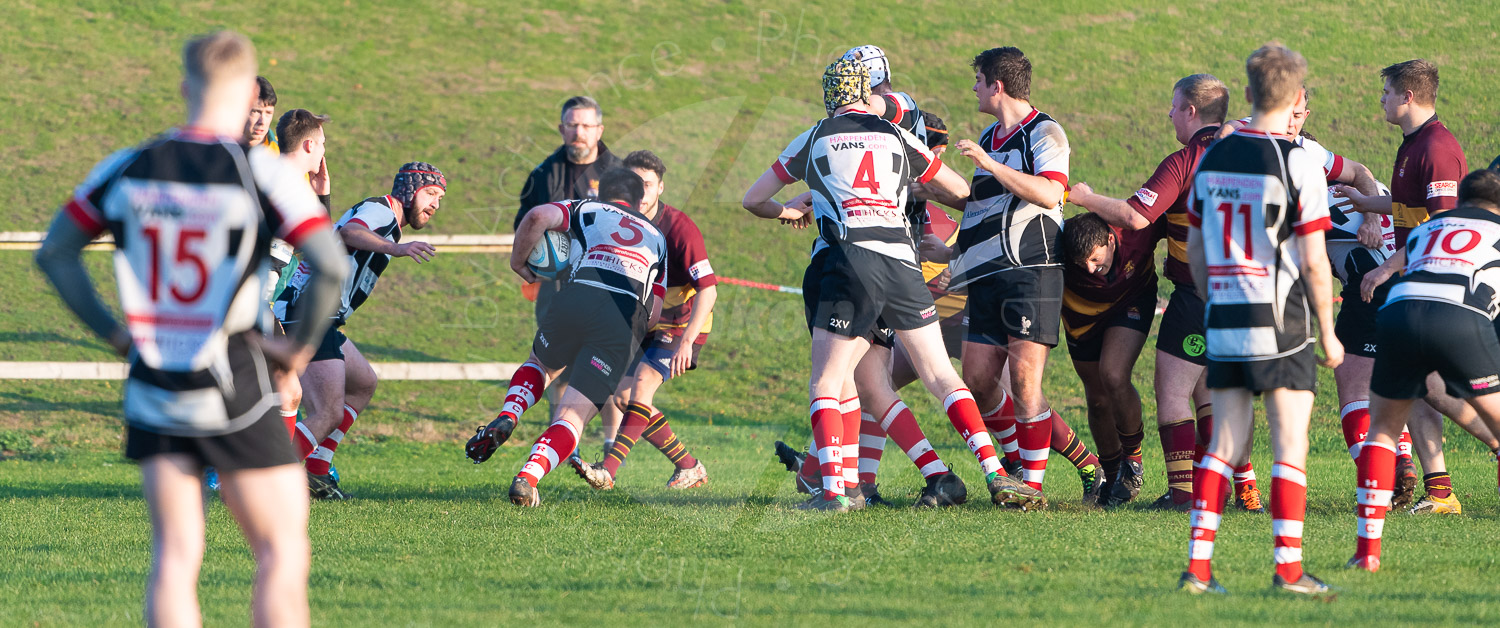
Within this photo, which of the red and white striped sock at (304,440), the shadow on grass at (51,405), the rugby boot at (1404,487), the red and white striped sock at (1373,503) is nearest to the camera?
the red and white striped sock at (1373,503)

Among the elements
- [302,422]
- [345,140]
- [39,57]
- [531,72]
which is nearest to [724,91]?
[531,72]

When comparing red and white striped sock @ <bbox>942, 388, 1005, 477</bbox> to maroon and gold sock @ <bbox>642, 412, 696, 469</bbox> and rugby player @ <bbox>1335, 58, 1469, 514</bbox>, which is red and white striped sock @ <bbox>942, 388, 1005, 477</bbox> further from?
maroon and gold sock @ <bbox>642, 412, 696, 469</bbox>

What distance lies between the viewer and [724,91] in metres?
23.8

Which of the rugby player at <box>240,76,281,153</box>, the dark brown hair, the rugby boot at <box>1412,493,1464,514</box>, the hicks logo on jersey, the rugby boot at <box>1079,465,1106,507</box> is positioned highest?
the dark brown hair

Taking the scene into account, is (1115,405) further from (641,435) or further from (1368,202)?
(641,435)

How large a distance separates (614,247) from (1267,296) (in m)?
4.07

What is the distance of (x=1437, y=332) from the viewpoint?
5535 millimetres

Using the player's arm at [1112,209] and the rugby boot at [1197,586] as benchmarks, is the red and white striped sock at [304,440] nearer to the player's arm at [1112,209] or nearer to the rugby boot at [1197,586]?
the player's arm at [1112,209]

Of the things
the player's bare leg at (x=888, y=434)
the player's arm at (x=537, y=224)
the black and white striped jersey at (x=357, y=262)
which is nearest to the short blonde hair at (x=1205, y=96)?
the player's bare leg at (x=888, y=434)

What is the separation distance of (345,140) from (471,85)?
11.4ft

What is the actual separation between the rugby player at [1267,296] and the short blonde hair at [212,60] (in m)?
3.39

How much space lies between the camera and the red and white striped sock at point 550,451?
24.7 ft

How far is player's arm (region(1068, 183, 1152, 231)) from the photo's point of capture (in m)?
6.72

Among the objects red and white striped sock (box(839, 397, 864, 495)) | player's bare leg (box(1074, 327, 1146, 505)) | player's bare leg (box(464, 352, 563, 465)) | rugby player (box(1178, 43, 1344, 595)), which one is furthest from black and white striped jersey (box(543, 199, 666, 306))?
rugby player (box(1178, 43, 1344, 595))
